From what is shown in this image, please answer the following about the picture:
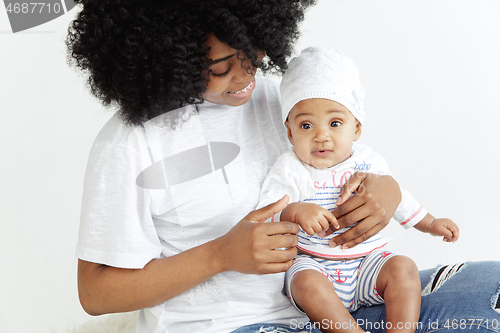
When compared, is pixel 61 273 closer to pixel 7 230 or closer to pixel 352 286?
pixel 7 230

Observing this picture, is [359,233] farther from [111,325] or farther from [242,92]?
[111,325]

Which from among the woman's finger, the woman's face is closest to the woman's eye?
the woman's face

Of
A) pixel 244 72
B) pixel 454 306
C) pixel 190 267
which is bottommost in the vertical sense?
pixel 454 306

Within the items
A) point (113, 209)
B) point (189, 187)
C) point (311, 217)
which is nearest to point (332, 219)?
point (311, 217)

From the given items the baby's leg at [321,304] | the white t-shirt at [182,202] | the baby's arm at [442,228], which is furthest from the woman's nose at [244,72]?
the baby's arm at [442,228]

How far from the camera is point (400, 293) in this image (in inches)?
43.6

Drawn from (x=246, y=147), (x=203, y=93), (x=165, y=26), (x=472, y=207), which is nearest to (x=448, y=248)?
(x=472, y=207)

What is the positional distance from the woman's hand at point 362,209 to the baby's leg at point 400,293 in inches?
3.7

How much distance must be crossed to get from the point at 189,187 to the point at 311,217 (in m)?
0.28

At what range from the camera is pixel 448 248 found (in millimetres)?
2301

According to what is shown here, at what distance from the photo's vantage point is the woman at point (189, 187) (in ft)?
3.25

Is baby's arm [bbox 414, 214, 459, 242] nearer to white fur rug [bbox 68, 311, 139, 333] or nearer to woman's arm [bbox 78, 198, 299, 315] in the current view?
woman's arm [bbox 78, 198, 299, 315]

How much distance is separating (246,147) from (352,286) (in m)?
0.43

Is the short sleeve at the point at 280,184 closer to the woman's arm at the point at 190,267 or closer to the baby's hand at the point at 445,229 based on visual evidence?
the woman's arm at the point at 190,267
